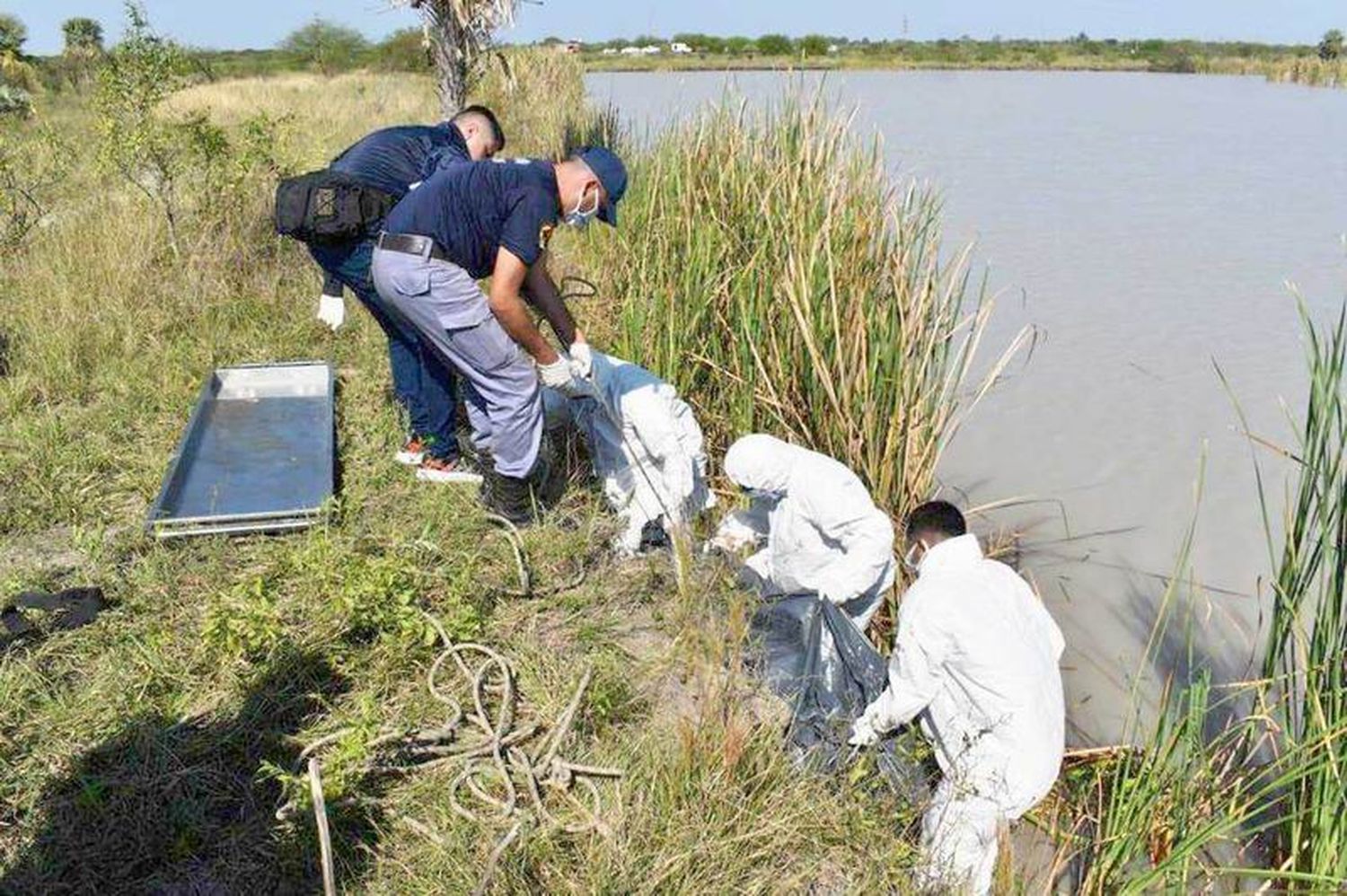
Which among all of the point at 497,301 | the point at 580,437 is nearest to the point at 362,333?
the point at 580,437

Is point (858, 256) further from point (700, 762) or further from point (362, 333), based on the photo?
point (362, 333)

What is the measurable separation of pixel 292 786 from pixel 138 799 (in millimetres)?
326

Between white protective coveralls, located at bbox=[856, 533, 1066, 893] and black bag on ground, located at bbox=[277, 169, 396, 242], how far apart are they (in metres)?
2.43

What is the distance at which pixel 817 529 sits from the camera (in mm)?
3119

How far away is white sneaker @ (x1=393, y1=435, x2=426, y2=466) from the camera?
13.1 feet

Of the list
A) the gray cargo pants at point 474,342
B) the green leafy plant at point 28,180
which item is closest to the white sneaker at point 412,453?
the gray cargo pants at point 474,342

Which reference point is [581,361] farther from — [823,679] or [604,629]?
[823,679]

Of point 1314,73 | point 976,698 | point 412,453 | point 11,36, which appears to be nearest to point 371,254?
point 412,453

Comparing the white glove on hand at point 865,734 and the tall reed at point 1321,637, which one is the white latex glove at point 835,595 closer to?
the white glove on hand at point 865,734

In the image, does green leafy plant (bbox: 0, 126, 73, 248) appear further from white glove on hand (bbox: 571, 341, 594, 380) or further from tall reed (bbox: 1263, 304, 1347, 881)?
tall reed (bbox: 1263, 304, 1347, 881)

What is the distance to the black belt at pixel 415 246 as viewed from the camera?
10.6 ft

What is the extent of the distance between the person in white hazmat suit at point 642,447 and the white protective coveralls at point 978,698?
0.99m

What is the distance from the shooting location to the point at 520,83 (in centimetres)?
1277

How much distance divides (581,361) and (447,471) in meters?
0.78
